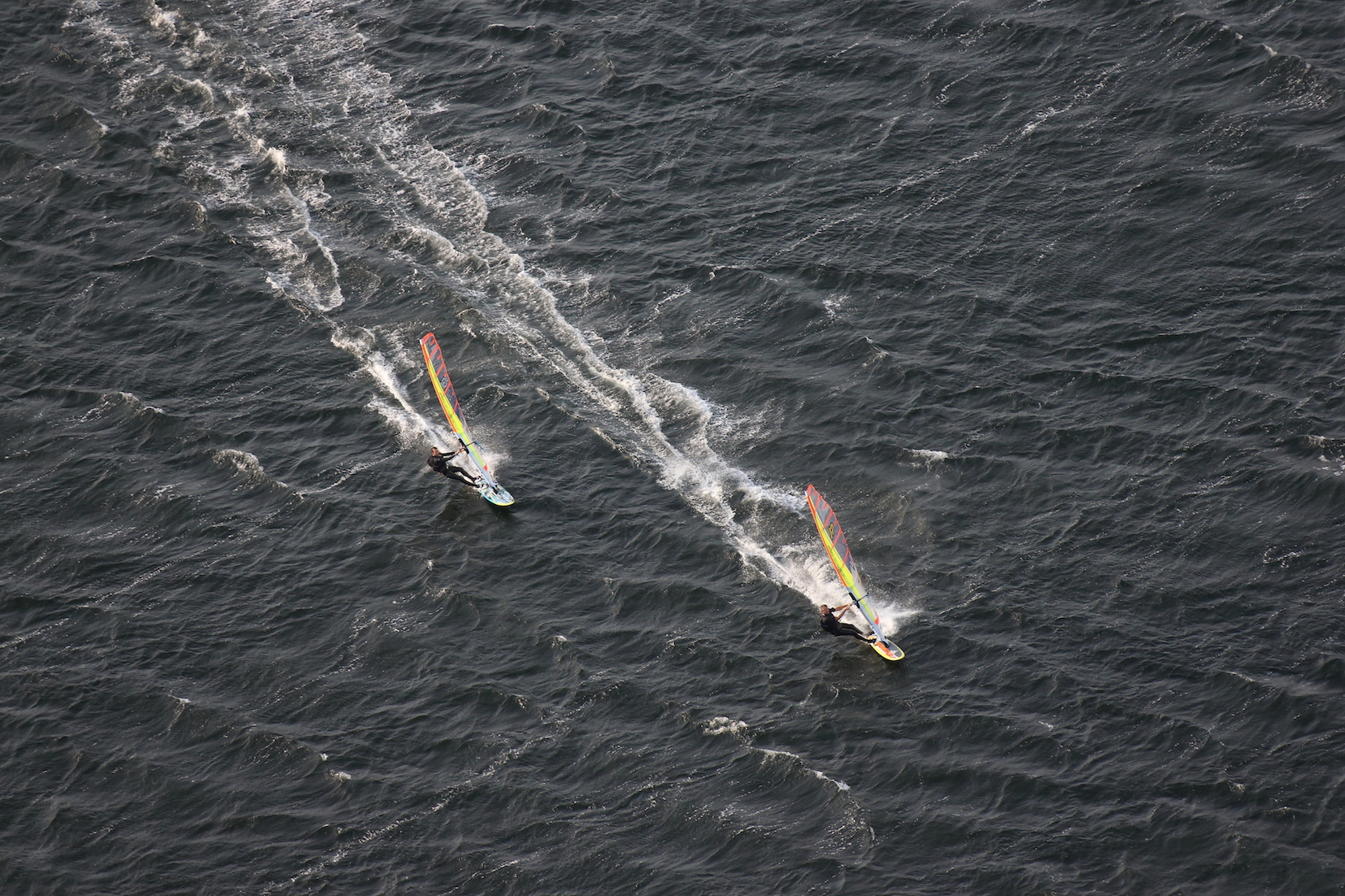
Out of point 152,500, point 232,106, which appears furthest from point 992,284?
point 232,106

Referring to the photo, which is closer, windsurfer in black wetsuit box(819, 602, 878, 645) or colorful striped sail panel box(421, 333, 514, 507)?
windsurfer in black wetsuit box(819, 602, 878, 645)

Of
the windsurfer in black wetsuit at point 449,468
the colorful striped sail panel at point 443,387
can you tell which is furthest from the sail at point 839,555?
the colorful striped sail panel at point 443,387

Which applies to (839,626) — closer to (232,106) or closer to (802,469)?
(802,469)

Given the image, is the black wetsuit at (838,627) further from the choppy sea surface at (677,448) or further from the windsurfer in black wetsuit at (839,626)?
the choppy sea surface at (677,448)

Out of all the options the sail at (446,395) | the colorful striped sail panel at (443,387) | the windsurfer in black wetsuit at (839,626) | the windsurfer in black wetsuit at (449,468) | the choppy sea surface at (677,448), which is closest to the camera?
the choppy sea surface at (677,448)

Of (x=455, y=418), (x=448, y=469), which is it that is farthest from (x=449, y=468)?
(x=455, y=418)

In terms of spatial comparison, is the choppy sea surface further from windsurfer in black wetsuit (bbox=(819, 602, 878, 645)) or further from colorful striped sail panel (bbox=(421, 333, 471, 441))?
colorful striped sail panel (bbox=(421, 333, 471, 441))

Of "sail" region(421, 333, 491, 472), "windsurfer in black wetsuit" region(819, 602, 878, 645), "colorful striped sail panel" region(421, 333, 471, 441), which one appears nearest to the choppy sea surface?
"windsurfer in black wetsuit" region(819, 602, 878, 645)
